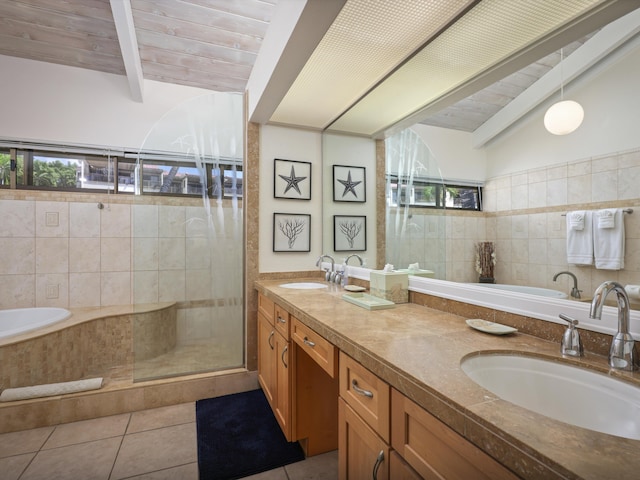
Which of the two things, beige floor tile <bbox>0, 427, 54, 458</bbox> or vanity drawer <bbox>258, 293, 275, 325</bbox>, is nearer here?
beige floor tile <bbox>0, 427, 54, 458</bbox>

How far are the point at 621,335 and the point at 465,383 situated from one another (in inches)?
17.2

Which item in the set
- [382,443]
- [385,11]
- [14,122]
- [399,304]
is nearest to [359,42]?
[385,11]

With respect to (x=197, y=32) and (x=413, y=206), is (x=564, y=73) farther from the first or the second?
(x=197, y=32)

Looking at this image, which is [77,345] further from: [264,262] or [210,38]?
[210,38]

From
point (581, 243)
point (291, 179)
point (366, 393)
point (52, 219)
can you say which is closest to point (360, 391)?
point (366, 393)

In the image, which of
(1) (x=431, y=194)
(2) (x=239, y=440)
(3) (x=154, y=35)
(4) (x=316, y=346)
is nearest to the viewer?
(4) (x=316, y=346)

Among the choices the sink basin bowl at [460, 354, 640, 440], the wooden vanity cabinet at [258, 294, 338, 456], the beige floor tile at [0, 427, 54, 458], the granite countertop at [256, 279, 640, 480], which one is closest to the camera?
the granite countertop at [256, 279, 640, 480]

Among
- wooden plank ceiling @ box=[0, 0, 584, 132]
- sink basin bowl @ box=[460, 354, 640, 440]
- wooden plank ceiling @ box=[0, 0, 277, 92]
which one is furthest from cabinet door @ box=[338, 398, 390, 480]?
wooden plank ceiling @ box=[0, 0, 584, 132]

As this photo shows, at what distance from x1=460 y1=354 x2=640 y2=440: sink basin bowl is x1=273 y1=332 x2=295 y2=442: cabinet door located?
1.08m

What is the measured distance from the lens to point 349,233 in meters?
2.49

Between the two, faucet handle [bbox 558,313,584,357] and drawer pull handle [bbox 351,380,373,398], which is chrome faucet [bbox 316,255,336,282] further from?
faucet handle [bbox 558,313,584,357]

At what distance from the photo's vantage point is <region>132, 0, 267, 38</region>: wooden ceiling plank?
230 cm

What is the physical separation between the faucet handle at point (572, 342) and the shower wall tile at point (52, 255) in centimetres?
358

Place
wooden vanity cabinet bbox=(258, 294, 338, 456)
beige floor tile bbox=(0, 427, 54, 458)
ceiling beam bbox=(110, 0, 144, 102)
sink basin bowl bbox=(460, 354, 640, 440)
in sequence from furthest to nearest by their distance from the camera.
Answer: ceiling beam bbox=(110, 0, 144, 102) → beige floor tile bbox=(0, 427, 54, 458) → wooden vanity cabinet bbox=(258, 294, 338, 456) → sink basin bowl bbox=(460, 354, 640, 440)
